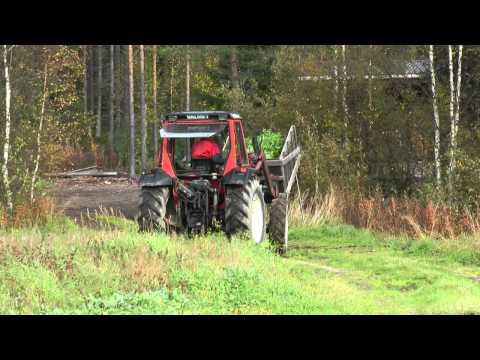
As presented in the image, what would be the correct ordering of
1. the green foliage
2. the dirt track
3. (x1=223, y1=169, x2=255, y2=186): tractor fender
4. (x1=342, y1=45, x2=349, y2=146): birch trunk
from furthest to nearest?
(x1=342, y1=45, x2=349, y2=146): birch trunk
the dirt track
the green foliage
(x1=223, y1=169, x2=255, y2=186): tractor fender

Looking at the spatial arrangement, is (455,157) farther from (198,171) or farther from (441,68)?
(198,171)

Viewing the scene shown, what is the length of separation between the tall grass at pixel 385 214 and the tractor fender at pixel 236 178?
173 inches

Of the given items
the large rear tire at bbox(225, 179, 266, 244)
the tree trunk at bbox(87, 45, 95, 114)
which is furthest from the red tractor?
the tree trunk at bbox(87, 45, 95, 114)

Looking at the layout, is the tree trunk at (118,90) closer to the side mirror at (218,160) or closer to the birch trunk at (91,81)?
the birch trunk at (91,81)

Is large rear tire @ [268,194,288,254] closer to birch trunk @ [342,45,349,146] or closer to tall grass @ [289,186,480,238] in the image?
tall grass @ [289,186,480,238]

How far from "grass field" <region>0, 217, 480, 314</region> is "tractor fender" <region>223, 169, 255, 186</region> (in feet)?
3.45

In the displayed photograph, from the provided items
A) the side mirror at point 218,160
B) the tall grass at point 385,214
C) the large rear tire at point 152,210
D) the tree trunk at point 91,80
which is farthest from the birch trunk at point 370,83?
the tree trunk at point 91,80

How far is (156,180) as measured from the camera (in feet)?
44.0

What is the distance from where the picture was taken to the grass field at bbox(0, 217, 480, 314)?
29.3ft

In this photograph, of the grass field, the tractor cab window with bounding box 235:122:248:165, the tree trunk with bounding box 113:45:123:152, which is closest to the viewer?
the grass field

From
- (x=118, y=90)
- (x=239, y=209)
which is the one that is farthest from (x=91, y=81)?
(x=239, y=209)

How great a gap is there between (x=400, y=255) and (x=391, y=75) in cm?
845

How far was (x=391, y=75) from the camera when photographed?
21.8m

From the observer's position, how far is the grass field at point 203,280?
8.92m
